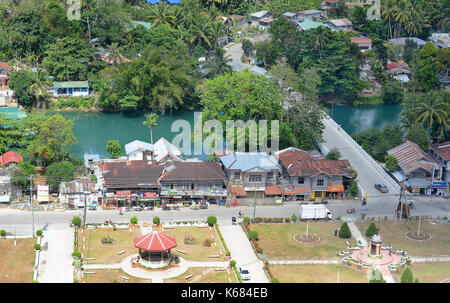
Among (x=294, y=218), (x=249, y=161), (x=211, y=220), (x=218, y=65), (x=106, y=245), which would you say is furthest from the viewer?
(x=218, y=65)

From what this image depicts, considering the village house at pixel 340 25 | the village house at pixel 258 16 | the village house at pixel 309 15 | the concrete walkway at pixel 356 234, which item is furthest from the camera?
the village house at pixel 258 16

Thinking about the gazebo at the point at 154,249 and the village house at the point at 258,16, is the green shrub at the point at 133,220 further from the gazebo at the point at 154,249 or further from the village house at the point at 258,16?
the village house at the point at 258,16

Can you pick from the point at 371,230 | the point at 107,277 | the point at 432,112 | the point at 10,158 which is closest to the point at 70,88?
the point at 10,158

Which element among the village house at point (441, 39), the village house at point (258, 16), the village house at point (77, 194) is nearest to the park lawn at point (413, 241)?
the village house at point (77, 194)

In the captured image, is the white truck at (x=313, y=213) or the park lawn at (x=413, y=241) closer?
the park lawn at (x=413, y=241)

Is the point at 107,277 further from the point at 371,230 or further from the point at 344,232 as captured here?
the point at 371,230

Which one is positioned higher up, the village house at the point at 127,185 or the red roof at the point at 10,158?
the red roof at the point at 10,158
